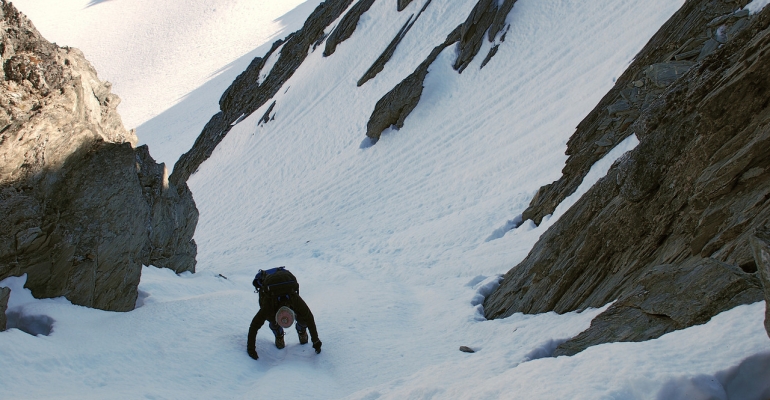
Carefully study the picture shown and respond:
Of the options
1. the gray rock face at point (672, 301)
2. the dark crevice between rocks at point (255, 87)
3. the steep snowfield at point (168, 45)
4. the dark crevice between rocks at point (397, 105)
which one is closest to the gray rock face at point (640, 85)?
the gray rock face at point (672, 301)

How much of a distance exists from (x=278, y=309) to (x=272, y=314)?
0.10 metres

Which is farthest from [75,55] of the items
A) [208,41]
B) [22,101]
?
[208,41]

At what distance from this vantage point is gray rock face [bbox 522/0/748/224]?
11094mm

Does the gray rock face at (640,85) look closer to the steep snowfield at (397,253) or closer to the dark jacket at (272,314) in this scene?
the steep snowfield at (397,253)

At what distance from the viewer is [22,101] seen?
7.10 m

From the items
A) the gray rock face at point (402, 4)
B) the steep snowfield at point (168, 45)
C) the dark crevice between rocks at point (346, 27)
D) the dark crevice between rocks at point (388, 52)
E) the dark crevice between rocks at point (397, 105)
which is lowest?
the dark crevice between rocks at point (397, 105)

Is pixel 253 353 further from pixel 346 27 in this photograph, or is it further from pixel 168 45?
pixel 168 45

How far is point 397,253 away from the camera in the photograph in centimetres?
1473

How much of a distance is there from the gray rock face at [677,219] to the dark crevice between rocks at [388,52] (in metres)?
19.9

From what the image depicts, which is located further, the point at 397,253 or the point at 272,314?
the point at 397,253

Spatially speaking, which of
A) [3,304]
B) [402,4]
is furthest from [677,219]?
[402,4]

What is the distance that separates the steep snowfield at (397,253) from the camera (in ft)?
15.0

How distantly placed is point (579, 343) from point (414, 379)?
163 centimetres

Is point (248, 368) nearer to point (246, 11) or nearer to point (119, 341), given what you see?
point (119, 341)
